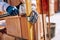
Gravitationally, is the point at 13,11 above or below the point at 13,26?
above

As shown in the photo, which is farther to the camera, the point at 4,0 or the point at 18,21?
the point at 4,0

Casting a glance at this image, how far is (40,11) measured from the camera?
1079mm

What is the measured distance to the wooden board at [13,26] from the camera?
3.87ft

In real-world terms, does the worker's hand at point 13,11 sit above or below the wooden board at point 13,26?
above

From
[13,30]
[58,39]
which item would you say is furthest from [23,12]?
[58,39]

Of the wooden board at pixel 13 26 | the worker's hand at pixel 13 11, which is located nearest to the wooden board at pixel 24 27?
the wooden board at pixel 13 26

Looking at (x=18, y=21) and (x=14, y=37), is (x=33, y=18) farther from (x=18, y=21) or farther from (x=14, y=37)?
(x=14, y=37)

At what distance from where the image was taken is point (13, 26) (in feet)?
3.99

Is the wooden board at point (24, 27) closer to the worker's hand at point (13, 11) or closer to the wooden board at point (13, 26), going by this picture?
the wooden board at point (13, 26)

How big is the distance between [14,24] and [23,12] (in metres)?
0.15

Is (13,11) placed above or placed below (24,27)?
above

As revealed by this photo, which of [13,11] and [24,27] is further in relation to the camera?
[13,11]

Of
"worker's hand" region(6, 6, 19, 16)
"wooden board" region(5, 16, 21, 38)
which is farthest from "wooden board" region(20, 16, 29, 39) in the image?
"worker's hand" region(6, 6, 19, 16)

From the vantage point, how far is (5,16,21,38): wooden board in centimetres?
118
